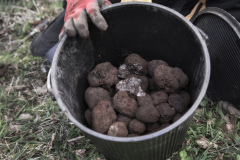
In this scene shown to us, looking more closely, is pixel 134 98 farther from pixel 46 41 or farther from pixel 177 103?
pixel 46 41

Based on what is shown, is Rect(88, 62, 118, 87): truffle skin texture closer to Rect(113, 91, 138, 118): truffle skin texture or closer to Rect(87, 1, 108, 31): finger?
Rect(113, 91, 138, 118): truffle skin texture

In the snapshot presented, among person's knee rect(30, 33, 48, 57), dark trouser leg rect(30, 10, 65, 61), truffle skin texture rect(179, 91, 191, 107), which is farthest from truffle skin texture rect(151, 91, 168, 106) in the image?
person's knee rect(30, 33, 48, 57)

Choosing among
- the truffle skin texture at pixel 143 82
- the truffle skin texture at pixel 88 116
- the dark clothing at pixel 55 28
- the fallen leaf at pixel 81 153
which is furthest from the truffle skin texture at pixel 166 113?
the dark clothing at pixel 55 28

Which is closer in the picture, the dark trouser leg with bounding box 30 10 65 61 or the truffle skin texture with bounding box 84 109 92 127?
the truffle skin texture with bounding box 84 109 92 127

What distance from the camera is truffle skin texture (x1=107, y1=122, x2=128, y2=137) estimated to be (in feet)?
4.25

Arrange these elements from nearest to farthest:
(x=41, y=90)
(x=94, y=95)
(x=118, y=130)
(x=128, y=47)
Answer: (x=118, y=130)
(x=94, y=95)
(x=128, y=47)
(x=41, y=90)

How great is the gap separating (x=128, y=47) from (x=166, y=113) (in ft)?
2.11

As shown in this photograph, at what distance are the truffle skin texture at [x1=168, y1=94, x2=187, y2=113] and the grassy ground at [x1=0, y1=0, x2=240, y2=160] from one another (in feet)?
1.13

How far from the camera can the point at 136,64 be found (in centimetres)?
165

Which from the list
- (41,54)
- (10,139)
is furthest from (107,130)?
(41,54)

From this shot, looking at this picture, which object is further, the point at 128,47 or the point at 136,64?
the point at 128,47

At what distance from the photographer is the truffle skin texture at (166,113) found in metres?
1.38

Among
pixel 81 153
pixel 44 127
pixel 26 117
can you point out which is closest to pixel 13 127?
pixel 26 117

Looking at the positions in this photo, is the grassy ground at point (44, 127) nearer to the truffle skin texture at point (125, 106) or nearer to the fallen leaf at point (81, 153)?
the fallen leaf at point (81, 153)
